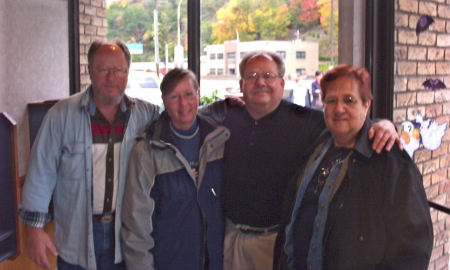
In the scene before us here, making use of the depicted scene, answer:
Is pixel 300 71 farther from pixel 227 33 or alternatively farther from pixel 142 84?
pixel 142 84

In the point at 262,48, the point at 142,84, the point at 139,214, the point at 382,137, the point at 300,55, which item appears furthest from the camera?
the point at 142,84

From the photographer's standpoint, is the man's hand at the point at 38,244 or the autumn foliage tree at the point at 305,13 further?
the autumn foliage tree at the point at 305,13

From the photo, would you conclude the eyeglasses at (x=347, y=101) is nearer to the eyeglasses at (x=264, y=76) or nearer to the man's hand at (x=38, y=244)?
the eyeglasses at (x=264, y=76)

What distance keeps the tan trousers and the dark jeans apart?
0.53 metres

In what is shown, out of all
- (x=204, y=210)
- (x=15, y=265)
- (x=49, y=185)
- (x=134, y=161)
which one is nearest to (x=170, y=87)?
(x=134, y=161)

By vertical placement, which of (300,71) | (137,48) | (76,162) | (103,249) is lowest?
(103,249)

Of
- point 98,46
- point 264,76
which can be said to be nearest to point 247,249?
point 264,76

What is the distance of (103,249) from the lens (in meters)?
1.99

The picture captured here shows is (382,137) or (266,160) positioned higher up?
(382,137)

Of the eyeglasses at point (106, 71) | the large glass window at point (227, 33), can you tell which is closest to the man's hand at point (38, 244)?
the eyeglasses at point (106, 71)

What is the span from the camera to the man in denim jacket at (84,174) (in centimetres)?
193

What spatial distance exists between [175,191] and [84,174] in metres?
0.45

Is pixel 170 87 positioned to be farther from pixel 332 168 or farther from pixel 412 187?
pixel 412 187

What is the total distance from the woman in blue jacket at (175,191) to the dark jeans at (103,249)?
0.15m
